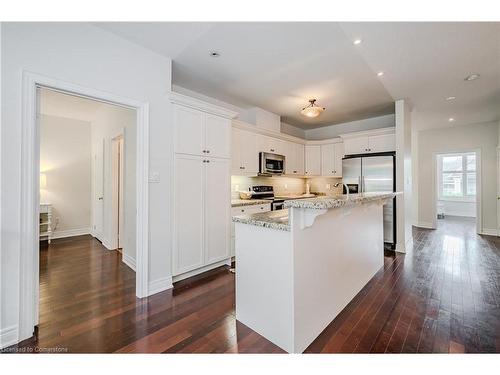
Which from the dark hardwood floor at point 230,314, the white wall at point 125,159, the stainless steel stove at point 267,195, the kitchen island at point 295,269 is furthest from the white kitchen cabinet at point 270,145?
the kitchen island at point 295,269

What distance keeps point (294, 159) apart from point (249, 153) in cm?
157

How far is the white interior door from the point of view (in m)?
4.54

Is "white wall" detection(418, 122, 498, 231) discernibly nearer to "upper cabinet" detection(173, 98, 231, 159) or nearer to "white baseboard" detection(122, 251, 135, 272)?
"upper cabinet" detection(173, 98, 231, 159)

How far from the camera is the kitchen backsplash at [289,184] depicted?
4.46 m

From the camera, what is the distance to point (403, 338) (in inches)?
68.2

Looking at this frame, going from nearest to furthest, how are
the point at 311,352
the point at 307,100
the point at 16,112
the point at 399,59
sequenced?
the point at 311,352 → the point at 16,112 → the point at 399,59 → the point at 307,100

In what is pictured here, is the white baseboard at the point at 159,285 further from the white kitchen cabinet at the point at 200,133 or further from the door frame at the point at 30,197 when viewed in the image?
the white kitchen cabinet at the point at 200,133

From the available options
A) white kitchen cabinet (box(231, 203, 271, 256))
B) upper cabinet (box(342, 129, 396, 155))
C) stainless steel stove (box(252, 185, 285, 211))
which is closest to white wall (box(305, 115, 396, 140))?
upper cabinet (box(342, 129, 396, 155))

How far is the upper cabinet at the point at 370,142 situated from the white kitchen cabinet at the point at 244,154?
2103mm

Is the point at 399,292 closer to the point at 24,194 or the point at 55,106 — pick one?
the point at 24,194

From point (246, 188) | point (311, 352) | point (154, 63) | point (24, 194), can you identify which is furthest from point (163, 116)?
point (311, 352)

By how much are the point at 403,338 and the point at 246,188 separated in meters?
3.27

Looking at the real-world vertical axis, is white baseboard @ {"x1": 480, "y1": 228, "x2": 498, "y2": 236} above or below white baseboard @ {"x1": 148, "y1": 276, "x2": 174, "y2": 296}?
above

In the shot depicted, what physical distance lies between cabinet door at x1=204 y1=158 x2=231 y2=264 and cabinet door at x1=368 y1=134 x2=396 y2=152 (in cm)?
307
